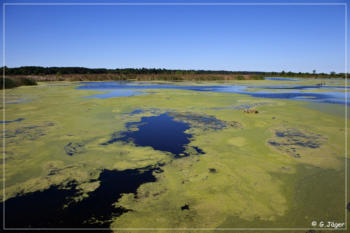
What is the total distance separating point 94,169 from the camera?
161 inches

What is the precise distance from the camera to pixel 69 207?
117 inches

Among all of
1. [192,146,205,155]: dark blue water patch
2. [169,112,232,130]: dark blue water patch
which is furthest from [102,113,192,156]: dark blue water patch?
[169,112,232,130]: dark blue water patch

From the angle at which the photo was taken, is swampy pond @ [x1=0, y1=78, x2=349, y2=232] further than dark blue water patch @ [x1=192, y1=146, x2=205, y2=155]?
No

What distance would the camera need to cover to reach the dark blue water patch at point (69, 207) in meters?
2.67

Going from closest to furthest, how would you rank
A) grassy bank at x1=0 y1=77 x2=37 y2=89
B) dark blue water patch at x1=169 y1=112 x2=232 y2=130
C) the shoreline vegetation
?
dark blue water patch at x1=169 y1=112 x2=232 y2=130, grassy bank at x1=0 y1=77 x2=37 y2=89, the shoreline vegetation

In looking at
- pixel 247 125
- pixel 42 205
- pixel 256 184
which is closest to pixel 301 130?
pixel 247 125

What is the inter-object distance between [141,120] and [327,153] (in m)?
6.12

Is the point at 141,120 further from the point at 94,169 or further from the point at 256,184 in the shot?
the point at 256,184

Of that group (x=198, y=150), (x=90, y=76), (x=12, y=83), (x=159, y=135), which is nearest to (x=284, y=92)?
(x=159, y=135)

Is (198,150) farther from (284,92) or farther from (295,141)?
(284,92)

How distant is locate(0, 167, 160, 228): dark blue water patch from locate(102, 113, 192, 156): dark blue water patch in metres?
1.69

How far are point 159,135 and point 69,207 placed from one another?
3614 mm

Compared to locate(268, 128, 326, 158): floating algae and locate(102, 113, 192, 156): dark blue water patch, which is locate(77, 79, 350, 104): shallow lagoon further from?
locate(102, 113, 192, 156): dark blue water patch

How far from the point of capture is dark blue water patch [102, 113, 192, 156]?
5.35 m
